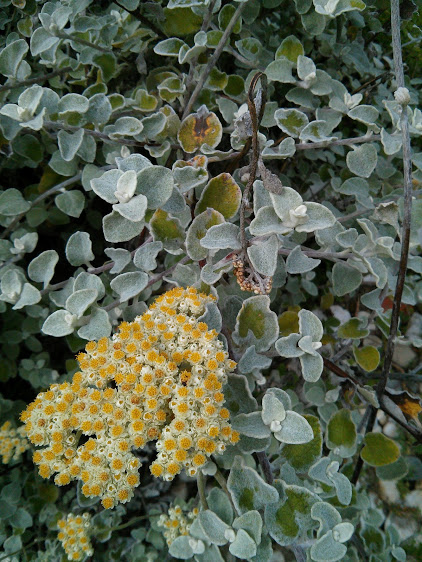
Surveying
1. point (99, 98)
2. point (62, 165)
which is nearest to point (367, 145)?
point (99, 98)

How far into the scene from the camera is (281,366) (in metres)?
1.52

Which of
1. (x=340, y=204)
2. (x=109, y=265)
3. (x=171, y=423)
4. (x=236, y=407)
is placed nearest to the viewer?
(x=171, y=423)

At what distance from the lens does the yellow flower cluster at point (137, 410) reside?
72 cm

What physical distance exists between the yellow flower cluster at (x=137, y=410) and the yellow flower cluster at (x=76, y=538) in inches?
13.7

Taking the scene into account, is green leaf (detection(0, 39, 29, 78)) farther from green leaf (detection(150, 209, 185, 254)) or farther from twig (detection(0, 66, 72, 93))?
green leaf (detection(150, 209, 185, 254))

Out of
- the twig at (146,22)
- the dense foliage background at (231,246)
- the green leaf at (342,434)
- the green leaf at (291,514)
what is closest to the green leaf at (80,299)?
the dense foliage background at (231,246)

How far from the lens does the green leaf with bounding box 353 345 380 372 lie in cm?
106

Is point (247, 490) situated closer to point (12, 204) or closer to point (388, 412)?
point (388, 412)

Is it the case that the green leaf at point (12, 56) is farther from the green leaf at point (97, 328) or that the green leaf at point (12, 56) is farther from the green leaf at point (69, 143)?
the green leaf at point (97, 328)

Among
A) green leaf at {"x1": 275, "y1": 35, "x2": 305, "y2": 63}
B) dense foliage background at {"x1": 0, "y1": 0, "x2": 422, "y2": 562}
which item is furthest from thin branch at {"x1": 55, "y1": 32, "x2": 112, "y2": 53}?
green leaf at {"x1": 275, "y1": 35, "x2": 305, "y2": 63}

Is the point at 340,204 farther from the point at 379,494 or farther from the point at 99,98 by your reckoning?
the point at 379,494

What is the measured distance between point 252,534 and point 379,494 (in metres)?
0.91

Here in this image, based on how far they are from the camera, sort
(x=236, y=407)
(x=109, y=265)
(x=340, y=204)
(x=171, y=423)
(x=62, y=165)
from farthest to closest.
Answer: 1. (x=340, y=204)
2. (x=62, y=165)
3. (x=109, y=265)
4. (x=236, y=407)
5. (x=171, y=423)

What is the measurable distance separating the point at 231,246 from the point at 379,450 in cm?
57
